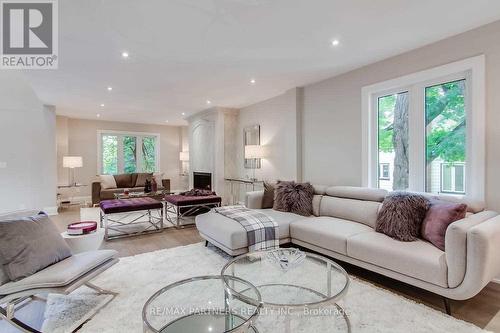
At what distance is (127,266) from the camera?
293cm

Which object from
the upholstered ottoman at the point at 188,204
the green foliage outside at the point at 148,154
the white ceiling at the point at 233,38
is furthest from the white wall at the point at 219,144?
the green foliage outside at the point at 148,154

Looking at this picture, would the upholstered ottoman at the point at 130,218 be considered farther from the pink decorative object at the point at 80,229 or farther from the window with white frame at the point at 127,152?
the window with white frame at the point at 127,152

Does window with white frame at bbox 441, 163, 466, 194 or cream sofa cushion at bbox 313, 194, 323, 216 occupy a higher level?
window with white frame at bbox 441, 163, 466, 194

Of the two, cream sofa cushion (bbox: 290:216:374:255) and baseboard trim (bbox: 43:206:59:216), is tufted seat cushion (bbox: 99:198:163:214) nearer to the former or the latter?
cream sofa cushion (bbox: 290:216:374:255)

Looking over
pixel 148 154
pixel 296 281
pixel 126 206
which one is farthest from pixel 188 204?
pixel 148 154

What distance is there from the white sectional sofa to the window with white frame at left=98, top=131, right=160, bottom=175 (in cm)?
612

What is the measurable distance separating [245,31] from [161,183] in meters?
5.71

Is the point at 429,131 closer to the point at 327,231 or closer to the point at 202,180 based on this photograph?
the point at 327,231

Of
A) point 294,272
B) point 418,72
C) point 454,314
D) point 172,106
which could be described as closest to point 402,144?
point 418,72

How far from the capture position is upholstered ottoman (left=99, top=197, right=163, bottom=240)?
13.4ft

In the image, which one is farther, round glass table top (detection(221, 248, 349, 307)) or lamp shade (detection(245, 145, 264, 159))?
lamp shade (detection(245, 145, 264, 159))

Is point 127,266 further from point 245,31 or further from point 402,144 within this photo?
point 402,144

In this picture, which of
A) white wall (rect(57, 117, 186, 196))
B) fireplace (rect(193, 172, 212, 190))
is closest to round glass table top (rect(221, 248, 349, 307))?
fireplace (rect(193, 172, 212, 190))

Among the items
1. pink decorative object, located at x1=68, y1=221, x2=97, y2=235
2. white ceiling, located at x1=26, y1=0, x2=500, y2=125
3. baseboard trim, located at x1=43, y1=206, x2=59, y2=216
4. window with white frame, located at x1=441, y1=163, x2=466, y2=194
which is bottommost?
baseboard trim, located at x1=43, y1=206, x2=59, y2=216
